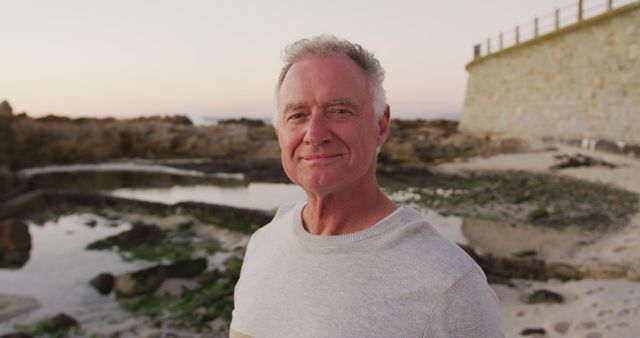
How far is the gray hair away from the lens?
5.75 feet

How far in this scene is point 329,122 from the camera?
170cm

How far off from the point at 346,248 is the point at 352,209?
6.9 inches

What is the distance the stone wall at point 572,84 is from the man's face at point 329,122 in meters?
19.5

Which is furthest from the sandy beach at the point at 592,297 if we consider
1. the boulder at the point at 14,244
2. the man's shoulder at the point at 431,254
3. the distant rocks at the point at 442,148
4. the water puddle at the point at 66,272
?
the distant rocks at the point at 442,148

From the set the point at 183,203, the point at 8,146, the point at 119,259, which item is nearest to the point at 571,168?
the point at 183,203

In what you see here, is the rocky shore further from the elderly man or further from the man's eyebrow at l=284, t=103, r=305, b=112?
the man's eyebrow at l=284, t=103, r=305, b=112

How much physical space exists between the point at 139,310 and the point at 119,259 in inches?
124

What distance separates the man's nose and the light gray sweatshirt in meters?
0.35

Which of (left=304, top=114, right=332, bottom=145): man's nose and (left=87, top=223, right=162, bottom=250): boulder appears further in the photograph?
(left=87, top=223, right=162, bottom=250): boulder

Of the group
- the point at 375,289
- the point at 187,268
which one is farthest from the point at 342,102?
the point at 187,268

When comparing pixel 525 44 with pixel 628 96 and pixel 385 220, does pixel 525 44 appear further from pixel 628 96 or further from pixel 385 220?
pixel 385 220

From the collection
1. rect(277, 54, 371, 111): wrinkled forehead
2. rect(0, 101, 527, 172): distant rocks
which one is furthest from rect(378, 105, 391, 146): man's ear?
rect(0, 101, 527, 172): distant rocks

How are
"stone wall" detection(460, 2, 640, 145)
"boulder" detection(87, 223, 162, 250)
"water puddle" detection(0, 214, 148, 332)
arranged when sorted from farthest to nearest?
1. "stone wall" detection(460, 2, 640, 145)
2. "boulder" detection(87, 223, 162, 250)
3. "water puddle" detection(0, 214, 148, 332)

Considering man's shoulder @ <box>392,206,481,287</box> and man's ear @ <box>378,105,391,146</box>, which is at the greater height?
man's ear @ <box>378,105,391,146</box>
